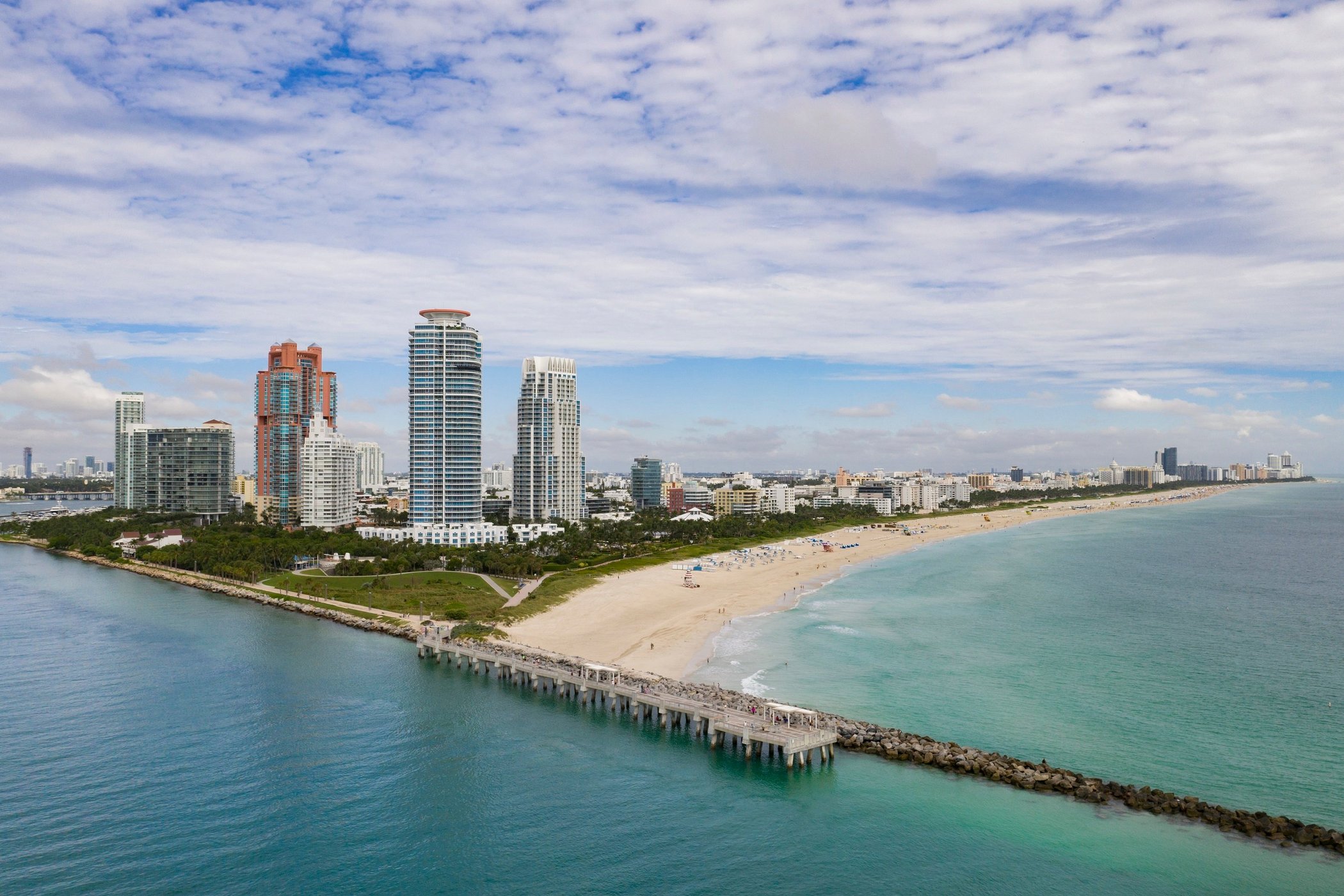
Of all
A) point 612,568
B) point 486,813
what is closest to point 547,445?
point 612,568

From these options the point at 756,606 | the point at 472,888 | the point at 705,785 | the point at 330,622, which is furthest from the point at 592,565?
the point at 472,888

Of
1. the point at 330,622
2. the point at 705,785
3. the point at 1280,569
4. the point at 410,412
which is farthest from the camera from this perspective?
the point at 410,412

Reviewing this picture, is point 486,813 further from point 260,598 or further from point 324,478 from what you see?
point 324,478

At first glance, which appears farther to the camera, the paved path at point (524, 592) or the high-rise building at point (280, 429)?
the high-rise building at point (280, 429)

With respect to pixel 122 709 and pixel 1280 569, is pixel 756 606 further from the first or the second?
pixel 1280 569

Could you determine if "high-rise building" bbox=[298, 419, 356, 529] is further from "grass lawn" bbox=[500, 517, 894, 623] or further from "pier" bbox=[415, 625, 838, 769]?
"pier" bbox=[415, 625, 838, 769]

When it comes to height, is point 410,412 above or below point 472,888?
above

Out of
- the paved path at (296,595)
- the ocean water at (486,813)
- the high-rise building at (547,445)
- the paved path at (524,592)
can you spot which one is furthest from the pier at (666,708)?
the high-rise building at (547,445)

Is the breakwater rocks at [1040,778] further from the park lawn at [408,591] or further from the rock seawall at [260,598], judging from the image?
the park lawn at [408,591]
